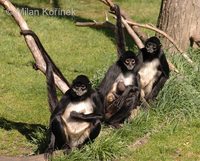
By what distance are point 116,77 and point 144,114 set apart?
0.73 meters

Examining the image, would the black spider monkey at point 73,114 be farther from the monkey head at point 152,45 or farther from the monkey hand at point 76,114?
the monkey head at point 152,45

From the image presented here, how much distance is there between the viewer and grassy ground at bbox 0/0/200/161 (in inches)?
271

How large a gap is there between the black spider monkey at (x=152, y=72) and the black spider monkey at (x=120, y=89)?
54cm

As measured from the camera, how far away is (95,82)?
866 cm

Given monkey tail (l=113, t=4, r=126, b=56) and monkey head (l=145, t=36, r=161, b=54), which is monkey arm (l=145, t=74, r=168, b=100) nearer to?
monkey head (l=145, t=36, r=161, b=54)

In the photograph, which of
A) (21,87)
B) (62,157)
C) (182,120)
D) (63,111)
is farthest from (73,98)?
(21,87)

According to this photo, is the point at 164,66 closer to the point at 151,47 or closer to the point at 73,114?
the point at 151,47

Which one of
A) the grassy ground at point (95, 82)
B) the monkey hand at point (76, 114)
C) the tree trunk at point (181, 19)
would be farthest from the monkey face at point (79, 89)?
the tree trunk at point (181, 19)

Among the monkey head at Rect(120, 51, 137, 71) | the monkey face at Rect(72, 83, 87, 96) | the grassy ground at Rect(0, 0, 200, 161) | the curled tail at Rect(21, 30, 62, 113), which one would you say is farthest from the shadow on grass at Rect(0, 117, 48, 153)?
the monkey head at Rect(120, 51, 137, 71)

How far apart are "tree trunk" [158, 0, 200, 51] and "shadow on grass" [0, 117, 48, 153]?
→ 339 cm

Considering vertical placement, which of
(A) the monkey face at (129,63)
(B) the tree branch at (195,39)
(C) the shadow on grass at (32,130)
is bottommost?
(C) the shadow on grass at (32,130)

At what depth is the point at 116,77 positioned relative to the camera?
731 centimetres

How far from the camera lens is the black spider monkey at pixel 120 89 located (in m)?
7.07

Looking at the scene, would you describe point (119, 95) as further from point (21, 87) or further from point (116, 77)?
point (21, 87)
